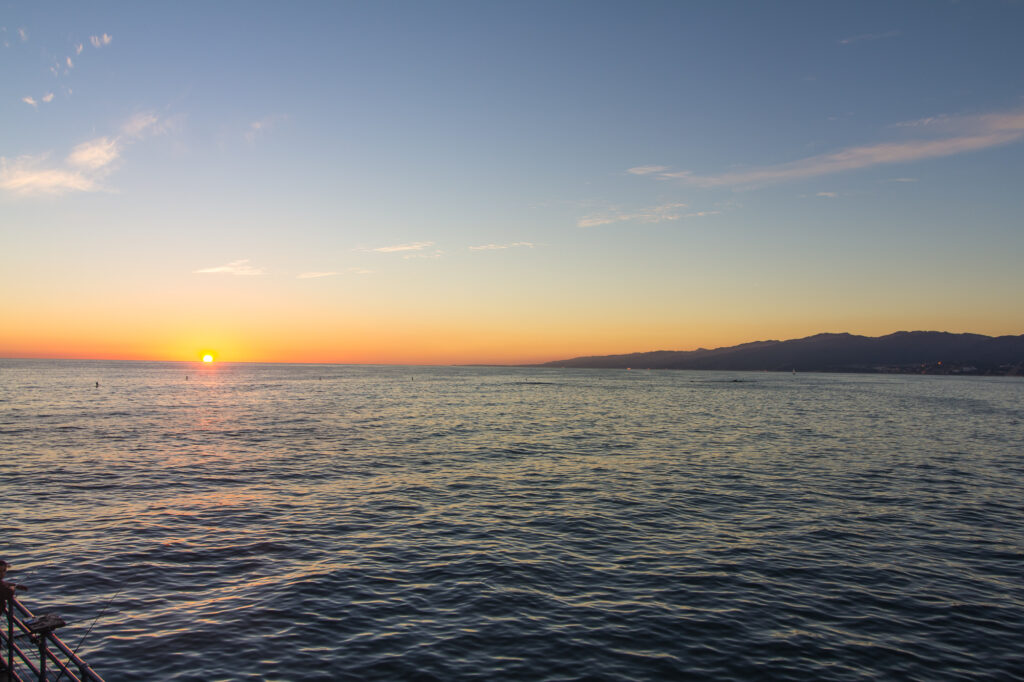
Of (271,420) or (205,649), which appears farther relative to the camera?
(271,420)

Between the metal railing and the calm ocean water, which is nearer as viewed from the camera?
the metal railing

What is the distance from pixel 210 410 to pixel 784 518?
92980 mm

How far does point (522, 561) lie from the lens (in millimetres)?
23484

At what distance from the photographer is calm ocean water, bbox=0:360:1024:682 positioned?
16.1 meters

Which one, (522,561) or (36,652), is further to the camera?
(522,561)

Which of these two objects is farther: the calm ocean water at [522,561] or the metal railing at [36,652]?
the calm ocean water at [522,561]

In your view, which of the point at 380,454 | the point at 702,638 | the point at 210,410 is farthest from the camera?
the point at 210,410

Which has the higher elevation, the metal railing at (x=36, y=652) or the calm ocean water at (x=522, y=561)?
the metal railing at (x=36, y=652)

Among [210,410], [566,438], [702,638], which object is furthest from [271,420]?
[702,638]

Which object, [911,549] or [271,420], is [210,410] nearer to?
[271,420]

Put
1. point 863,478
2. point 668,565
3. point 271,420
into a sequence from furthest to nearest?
point 271,420 → point 863,478 → point 668,565

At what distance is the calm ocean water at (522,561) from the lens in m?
16.1

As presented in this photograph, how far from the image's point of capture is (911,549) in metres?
25.5

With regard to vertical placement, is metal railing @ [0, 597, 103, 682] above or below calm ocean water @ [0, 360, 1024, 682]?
above
